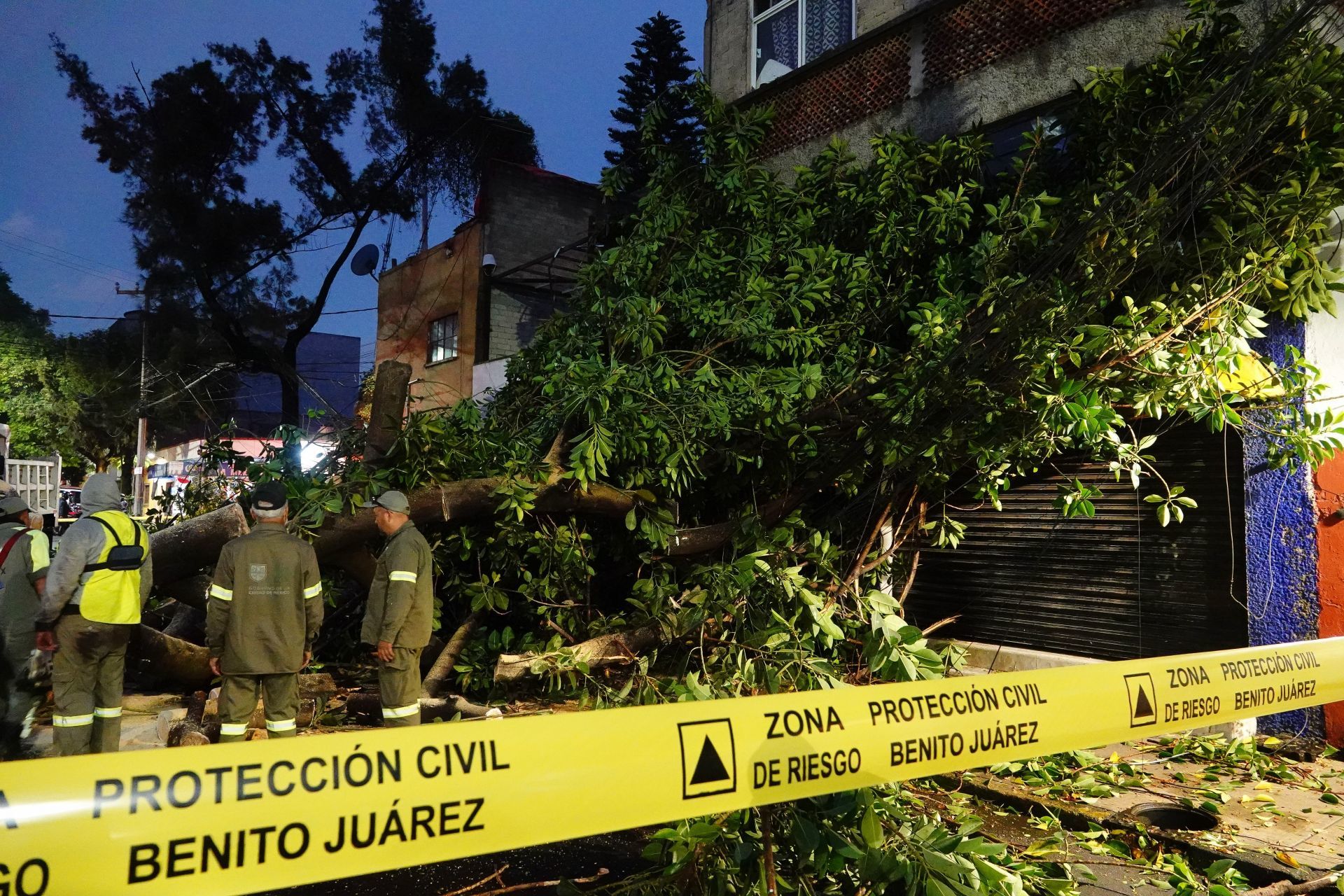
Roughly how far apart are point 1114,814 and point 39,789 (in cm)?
479

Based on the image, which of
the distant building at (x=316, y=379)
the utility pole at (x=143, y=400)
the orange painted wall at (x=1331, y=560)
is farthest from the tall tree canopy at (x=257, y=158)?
the orange painted wall at (x=1331, y=560)

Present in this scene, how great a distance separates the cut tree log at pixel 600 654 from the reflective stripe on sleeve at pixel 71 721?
8.26 ft

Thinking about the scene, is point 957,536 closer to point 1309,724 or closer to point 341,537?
point 1309,724

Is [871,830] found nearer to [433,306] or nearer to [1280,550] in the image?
[1280,550]

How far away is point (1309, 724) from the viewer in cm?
578

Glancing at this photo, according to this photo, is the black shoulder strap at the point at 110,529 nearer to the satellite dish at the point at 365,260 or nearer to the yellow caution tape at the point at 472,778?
the yellow caution tape at the point at 472,778

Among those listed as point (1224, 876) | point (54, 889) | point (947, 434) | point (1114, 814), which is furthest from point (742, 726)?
point (947, 434)

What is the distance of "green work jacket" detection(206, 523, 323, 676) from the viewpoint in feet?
17.2

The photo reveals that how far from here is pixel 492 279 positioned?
21297 millimetres

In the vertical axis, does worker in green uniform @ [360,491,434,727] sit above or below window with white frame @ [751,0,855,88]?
below

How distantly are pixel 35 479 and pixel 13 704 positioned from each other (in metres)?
12.2

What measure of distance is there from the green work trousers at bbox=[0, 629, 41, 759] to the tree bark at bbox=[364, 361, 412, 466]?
246 centimetres

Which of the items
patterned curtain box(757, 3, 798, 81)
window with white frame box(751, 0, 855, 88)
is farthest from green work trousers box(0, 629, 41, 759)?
patterned curtain box(757, 3, 798, 81)

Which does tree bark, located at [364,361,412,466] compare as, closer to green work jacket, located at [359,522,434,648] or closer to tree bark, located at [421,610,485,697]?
green work jacket, located at [359,522,434,648]
